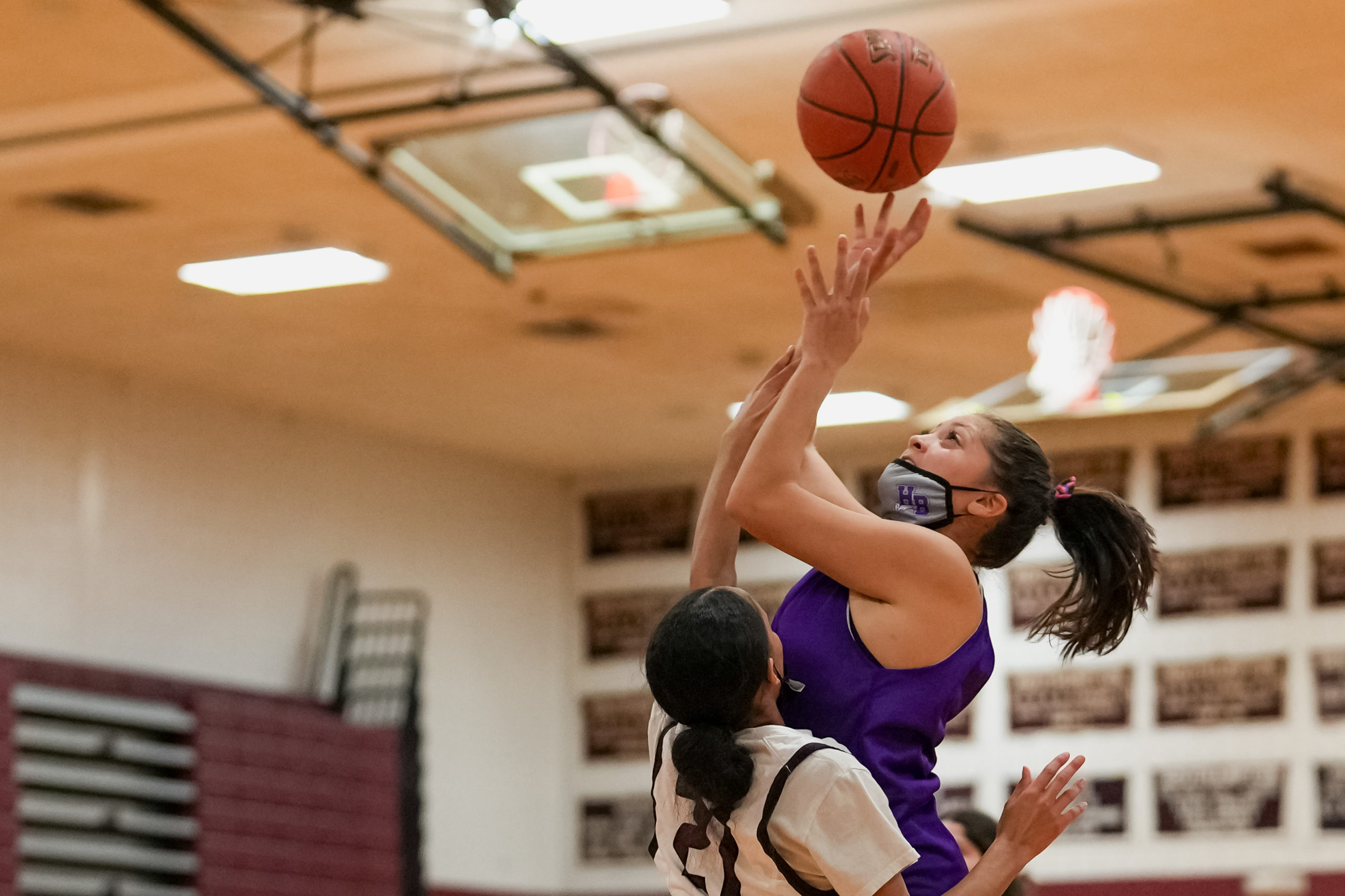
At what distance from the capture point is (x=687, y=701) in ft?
9.24

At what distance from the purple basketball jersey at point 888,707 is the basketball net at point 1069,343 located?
697cm

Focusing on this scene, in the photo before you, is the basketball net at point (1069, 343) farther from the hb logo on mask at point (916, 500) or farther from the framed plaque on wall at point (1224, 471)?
the hb logo on mask at point (916, 500)

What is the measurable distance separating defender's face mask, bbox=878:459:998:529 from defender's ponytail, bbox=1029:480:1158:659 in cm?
25

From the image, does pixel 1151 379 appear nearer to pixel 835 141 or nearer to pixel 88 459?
pixel 88 459

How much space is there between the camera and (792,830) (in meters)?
2.78

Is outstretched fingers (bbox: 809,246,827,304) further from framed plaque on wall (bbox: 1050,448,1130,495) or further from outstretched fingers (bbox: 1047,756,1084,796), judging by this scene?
framed plaque on wall (bbox: 1050,448,1130,495)

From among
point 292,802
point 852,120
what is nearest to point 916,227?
point 852,120

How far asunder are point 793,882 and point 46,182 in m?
7.00

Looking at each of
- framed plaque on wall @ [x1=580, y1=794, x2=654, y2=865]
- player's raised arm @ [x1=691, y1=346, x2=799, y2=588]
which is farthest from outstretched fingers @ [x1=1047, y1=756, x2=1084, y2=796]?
framed plaque on wall @ [x1=580, y1=794, x2=654, y2=865]

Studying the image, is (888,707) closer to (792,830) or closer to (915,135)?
(792,830)

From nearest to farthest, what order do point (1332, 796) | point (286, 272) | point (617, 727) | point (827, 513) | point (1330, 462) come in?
point (827, 513) < point (286, 272) < point (1332, 796) < point (1330, 462) < point (617, 727)

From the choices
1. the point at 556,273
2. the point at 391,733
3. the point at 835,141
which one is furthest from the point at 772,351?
the point at 835,141

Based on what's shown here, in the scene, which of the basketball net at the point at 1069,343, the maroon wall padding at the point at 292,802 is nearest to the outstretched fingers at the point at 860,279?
the basketball net at the point at 1069,343

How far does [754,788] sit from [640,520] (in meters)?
12.7
